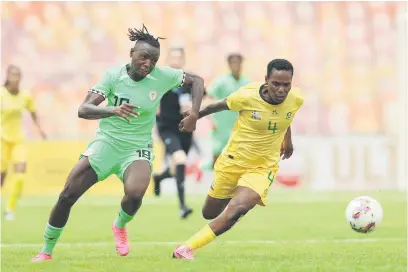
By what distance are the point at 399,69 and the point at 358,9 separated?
403 centimetres

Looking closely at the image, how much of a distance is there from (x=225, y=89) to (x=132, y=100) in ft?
22.3

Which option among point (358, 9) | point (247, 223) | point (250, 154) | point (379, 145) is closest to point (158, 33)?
point (358, 9)

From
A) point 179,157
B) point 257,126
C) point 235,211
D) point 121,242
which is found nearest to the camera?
point 235,211

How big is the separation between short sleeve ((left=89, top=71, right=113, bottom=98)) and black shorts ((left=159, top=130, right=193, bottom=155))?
5.23 m

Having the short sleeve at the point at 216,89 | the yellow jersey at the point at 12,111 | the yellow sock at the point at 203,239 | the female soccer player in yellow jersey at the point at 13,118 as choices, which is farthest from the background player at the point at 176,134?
the yellow sock at the point at 203,239

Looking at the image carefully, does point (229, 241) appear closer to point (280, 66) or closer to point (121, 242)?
point (121, 242)

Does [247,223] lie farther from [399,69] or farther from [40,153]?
[399,69]

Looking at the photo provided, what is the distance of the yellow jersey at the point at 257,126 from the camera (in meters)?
8.41

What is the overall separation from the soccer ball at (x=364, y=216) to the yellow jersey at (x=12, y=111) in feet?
23.4

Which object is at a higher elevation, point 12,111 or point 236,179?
point 12,111

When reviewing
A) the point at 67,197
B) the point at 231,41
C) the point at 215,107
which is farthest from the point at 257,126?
the point at 231,41

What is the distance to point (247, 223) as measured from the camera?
12.9 meters

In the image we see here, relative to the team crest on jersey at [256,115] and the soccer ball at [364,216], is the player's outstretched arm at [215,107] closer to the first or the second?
the team crest on jersey at [256,115]

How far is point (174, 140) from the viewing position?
1361 cm
